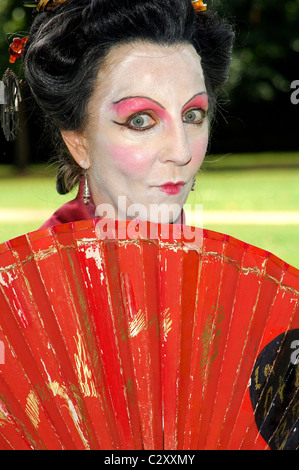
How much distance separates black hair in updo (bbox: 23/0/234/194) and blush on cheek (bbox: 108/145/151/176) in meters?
0.19

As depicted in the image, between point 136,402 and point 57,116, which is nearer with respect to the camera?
point 136,402

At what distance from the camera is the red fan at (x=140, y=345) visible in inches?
67.2

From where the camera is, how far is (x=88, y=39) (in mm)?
2191

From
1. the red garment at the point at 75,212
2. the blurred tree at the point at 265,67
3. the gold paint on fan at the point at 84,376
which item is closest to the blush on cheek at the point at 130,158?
the red garment at the point at 75,212

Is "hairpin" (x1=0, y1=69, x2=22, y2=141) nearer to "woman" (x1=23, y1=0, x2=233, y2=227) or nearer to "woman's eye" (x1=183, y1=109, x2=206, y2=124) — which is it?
"woman" (x1=23, y1=0, x2=233, y2=227)

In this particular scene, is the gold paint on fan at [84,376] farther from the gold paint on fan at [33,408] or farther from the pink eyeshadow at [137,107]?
the pink eyeshadow at [137,107]

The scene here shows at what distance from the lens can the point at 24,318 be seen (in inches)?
68.1

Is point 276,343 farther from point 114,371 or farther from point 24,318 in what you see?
point 24,318

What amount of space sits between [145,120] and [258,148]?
64.2 feet

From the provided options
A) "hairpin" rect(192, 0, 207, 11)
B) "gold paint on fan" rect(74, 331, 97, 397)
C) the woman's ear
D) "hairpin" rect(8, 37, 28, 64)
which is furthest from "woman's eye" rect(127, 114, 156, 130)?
"gold paint on fan" rect(74, 331, 97, 397)

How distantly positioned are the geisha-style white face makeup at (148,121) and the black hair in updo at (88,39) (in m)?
0.04

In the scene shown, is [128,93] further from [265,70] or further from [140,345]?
[265,70]

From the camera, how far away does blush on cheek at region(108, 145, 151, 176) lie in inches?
85.0
